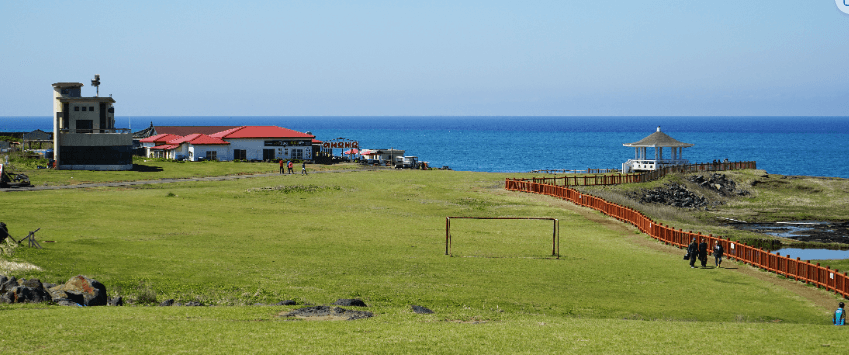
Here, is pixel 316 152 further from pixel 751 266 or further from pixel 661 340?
pixel 661 340

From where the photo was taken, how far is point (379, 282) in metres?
29.8

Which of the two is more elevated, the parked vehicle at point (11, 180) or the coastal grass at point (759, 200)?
the parked vehicle at point (11, 180)

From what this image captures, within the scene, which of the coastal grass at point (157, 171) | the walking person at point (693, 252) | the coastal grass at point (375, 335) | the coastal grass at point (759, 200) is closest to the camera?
the coastal grass at point (375, 335)

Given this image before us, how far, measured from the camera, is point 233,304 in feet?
85.5

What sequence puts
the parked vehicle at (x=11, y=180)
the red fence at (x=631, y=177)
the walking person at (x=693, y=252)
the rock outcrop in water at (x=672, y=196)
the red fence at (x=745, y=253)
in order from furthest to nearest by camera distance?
the red fence at (x=631, y=177) → the rock outcrop in water at (x=672, y=196) → the parked vehicle at (x=11, y=180) → the walking person at (x=693, y=252) → the red fence at (x=745, y=253)

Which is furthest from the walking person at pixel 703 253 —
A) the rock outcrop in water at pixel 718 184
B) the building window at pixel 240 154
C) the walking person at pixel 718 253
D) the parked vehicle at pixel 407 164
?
the building window at pixel 240 154

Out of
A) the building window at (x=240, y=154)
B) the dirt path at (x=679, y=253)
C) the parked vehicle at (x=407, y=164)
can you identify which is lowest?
the dirt path at (x=679, y=253)

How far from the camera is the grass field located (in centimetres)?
1959

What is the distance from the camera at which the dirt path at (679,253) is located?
30516 millimetres

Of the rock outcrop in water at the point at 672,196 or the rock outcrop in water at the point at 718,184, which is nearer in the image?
the rock outcrop in water at the point at 672,196

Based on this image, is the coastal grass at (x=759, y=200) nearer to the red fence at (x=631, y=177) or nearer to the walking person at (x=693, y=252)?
the red fence at (x=631, y=177)

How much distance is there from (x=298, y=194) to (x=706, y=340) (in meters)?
46.6

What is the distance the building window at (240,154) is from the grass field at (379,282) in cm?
4419

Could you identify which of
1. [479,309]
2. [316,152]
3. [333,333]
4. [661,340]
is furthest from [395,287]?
[316,152]
